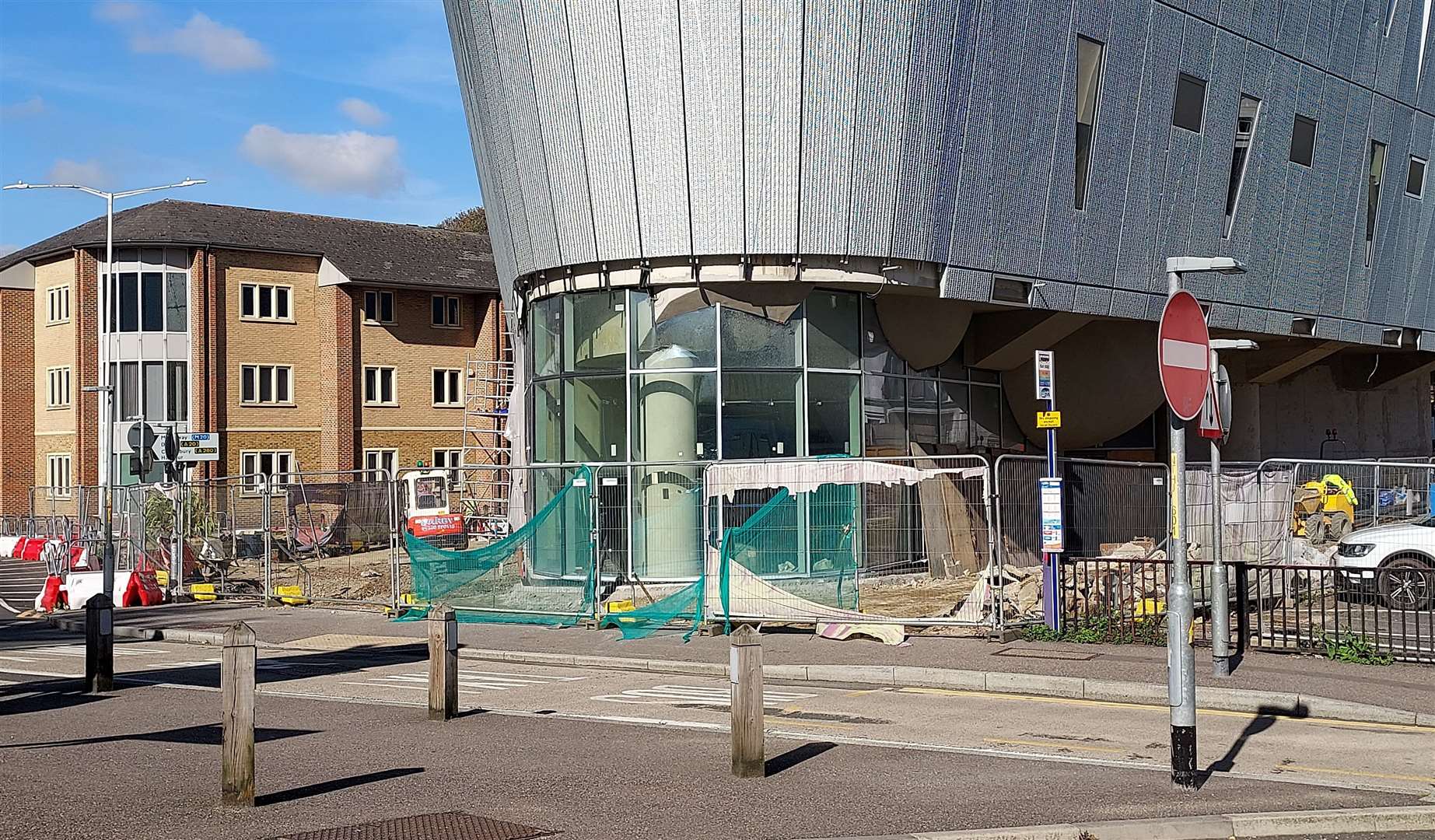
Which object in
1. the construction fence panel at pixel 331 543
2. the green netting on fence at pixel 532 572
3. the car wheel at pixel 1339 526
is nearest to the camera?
the green netting on fence at pixel 532 572

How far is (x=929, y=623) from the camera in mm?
18500

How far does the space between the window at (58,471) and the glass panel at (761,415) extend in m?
37.2

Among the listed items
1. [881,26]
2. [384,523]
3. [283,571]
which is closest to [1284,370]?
[881,26]

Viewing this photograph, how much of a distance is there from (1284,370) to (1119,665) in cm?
2583

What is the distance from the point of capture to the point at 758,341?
84.8ft

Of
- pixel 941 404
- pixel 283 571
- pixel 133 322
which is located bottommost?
pixel 283 571

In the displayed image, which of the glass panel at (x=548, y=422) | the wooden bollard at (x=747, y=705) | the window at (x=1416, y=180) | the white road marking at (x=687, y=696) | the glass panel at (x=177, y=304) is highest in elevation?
the window at (x=1416, y=180)

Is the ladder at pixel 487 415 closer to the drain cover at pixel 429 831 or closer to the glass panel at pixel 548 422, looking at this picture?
the glass panel at pixel 548 422

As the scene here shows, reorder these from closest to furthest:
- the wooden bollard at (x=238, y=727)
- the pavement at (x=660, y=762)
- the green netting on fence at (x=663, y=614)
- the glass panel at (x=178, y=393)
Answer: the pavement at (x=660, y=762)
the wooden bollard at (x=238, y=727)
the green netting on fence at (x=663, y=614)
the glass panel at (x=178, y=393)

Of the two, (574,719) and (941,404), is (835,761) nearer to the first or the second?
(574,719)

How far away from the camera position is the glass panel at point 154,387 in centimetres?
5284

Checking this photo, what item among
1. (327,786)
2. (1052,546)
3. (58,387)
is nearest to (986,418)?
(1052,546)

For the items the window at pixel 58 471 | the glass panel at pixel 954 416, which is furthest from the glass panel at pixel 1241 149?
the window at pixel 58 471

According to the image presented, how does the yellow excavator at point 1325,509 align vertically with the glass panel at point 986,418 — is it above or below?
below
